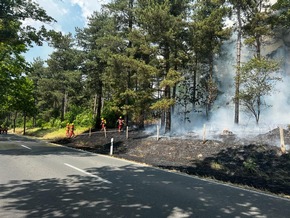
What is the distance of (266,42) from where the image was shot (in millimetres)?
29516

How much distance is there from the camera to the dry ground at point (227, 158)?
9672 mm

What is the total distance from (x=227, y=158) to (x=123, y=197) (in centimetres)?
818

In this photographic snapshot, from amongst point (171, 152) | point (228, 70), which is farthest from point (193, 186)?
point (228, 70)

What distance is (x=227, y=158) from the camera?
41.9 ft

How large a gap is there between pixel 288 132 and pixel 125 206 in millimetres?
12768

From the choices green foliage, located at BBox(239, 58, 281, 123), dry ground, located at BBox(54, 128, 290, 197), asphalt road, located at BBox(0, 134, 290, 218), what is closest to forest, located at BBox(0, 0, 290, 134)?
green foliage, located at BBox(239, 58, 281, 123)

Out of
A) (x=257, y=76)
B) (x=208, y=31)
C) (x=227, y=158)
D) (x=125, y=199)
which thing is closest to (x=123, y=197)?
(x=125, y=199)

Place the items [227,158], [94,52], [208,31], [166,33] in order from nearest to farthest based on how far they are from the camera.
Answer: [227,158]
[166,33]
[208,31]
[94,52]

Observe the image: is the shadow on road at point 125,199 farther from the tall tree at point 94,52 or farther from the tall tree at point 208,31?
the tall tree at point 94,52

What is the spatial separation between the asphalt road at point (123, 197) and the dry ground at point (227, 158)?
6.26ft

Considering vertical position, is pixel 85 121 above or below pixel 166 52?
below

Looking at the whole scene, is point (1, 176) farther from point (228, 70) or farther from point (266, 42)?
point (228, 70)

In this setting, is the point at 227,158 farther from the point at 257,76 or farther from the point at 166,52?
the point at 166,52

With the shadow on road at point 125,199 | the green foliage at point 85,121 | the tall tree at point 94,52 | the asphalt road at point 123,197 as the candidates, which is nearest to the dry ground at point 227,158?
the asphalt road at point 123,197
